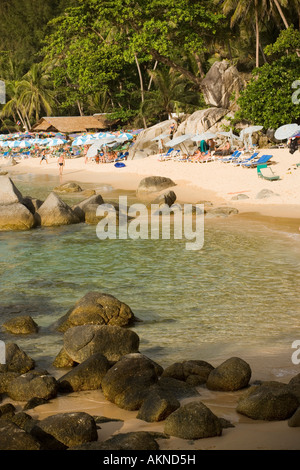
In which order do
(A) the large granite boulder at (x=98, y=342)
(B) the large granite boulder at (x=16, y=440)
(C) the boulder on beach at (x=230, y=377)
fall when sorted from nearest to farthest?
(B) the large granite boulder at (x=16, y=440) < (C) the boulder on beach at (x=230, y=377) < (A) the large granite boulder at (x=98, y=342)

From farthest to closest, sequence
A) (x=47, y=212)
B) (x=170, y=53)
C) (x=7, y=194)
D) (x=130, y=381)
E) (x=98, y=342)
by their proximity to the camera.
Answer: (x=170, y=53) < (x=47, y=212) < (x=7, y=194) < (x=98, y=342) < (x=130, y=381)

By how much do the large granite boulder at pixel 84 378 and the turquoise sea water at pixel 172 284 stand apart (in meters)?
1.40

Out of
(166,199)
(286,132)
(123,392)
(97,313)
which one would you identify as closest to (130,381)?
(123,392)

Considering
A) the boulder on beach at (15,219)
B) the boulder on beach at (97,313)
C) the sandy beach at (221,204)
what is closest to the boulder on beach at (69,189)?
the sandy beach at (221,204)

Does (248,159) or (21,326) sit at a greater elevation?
(248,159)

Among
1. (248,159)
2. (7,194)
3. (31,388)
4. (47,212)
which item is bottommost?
(31,388)

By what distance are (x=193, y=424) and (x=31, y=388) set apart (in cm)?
241

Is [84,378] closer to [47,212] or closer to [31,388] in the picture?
[31,388]

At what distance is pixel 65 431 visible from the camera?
5.66 metres

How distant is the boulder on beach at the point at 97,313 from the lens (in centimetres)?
988

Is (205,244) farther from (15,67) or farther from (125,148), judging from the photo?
(15,67)

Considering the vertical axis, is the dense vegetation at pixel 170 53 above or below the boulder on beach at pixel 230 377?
above

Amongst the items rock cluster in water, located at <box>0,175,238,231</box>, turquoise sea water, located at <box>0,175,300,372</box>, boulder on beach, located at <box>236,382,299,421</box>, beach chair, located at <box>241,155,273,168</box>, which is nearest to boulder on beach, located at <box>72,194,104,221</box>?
rock cluster in water, located at <box>0,175,238,231</box>

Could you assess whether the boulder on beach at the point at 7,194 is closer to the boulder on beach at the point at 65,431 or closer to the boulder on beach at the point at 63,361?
the boulder on beach at the point at 63,361
